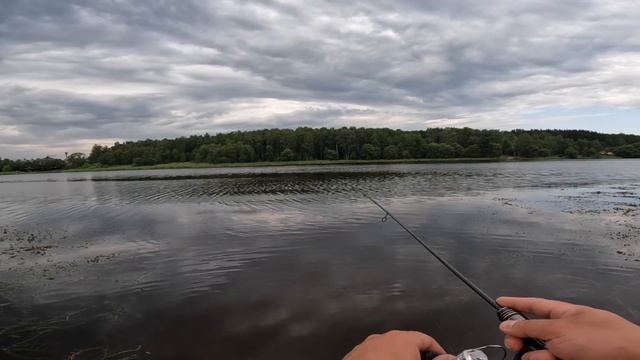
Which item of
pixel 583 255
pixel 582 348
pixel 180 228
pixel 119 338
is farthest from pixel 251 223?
pixel 582 348

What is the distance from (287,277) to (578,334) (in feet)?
38.1

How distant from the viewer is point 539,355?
1.75m

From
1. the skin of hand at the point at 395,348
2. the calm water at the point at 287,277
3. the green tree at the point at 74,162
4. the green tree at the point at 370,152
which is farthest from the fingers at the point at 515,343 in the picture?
the green tree at the point at 74,162

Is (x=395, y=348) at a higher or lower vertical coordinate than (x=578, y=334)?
lower

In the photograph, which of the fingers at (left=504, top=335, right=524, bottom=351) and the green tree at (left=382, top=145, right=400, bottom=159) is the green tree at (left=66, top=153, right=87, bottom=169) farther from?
the fingers at (left=504, top=335, right=524, bottom=351)

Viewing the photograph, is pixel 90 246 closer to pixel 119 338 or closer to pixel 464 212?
pixel 119 338

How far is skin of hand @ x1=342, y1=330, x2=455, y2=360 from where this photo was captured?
175 centimetres

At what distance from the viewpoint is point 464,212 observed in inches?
961

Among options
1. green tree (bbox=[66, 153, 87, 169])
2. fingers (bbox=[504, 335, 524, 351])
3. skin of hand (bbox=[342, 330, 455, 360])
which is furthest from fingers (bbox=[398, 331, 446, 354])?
green tree (bbox=[66, 153, 87, 169])

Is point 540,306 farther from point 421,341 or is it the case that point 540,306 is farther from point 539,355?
point 421,341

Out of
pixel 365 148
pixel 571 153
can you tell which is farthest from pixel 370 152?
pixel 571 153

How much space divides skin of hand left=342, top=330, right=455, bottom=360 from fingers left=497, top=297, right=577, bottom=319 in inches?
19.5

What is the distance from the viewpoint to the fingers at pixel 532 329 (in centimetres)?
171

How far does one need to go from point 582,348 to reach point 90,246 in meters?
21.2
